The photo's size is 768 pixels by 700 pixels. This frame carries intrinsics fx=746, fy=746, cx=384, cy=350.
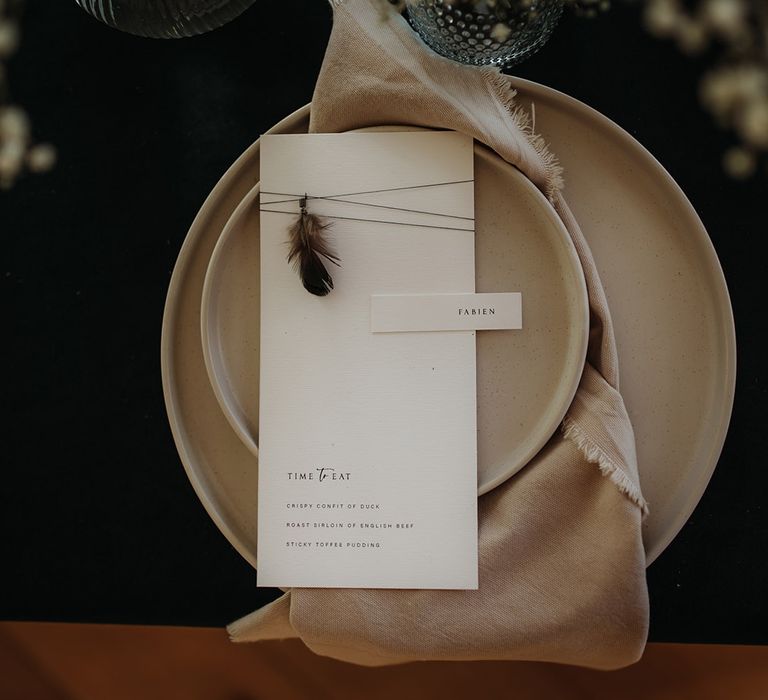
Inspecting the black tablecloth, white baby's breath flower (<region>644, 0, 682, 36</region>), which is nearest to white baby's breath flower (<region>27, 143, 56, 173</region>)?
the black tablecloth

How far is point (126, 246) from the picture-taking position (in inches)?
33.6

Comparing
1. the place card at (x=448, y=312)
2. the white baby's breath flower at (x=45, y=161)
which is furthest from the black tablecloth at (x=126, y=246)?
the place card at (x=448, y=312)

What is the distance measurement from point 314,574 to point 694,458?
309 millimetres

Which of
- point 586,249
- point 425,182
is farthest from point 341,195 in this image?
point 586,249

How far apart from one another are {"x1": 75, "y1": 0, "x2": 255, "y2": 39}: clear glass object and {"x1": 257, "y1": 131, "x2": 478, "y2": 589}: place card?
142 millimetres

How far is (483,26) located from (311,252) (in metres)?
0.20

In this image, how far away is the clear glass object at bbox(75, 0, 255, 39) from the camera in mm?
585

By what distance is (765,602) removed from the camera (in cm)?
78

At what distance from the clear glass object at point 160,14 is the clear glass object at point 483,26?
18 cm

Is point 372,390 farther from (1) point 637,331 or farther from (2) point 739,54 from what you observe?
(2) point 739,54

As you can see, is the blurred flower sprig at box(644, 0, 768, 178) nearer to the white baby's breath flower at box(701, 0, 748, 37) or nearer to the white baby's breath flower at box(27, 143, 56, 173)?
the white baby's breath flower at box(701, 0, 748, 37)

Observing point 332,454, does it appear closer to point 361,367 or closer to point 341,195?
point 361,367

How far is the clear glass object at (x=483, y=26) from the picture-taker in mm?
522

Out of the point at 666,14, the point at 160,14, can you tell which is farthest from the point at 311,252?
the point at 666,14
